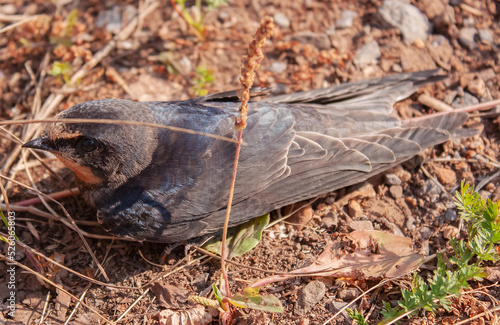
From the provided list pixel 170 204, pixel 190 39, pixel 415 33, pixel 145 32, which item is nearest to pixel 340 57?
pixel 415 33

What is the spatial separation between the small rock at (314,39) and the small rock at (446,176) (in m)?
1.74

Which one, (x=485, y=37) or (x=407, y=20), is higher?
(x=407, y=20)

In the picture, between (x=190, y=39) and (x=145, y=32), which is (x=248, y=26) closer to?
(x=190, y=39)

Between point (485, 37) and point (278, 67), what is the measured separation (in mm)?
2133

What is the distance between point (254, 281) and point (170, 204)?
0.82m

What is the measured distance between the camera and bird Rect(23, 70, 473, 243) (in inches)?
128

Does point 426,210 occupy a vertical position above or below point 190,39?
below

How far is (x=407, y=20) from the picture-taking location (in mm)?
4758

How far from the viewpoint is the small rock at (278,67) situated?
15.4ft

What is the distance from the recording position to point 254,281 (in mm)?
3244

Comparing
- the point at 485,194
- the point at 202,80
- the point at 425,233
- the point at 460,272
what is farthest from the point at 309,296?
the point at 202,80

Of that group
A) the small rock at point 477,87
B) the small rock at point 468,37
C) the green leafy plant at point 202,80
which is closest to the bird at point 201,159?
the green leafy plant at point 202,80

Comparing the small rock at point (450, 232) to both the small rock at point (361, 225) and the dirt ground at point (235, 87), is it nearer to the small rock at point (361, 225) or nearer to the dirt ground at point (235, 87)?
the dirt ground at point (235, 87)

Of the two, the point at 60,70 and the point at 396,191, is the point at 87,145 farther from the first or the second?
the point at 396,191
